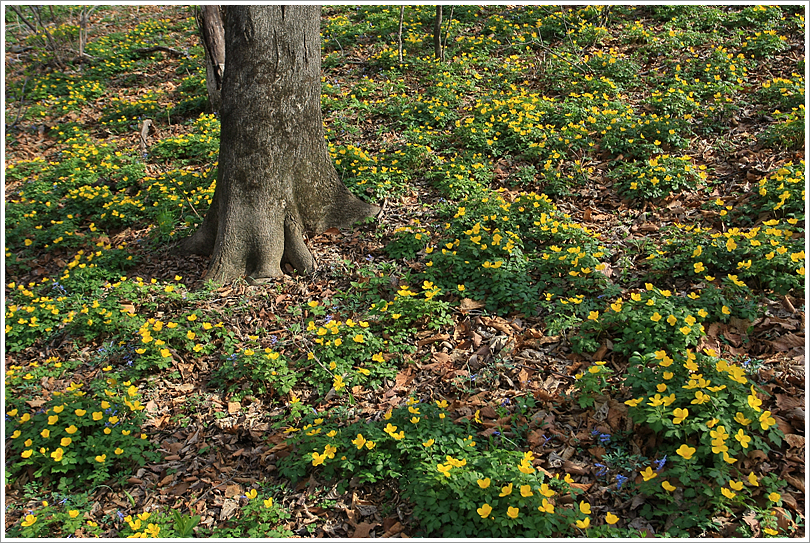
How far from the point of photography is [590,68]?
726 centimetres

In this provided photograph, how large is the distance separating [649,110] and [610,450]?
4.70 m

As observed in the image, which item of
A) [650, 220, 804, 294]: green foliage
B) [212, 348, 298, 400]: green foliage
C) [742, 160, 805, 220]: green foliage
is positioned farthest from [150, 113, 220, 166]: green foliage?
[742, 160, 805, 220]: green foliage

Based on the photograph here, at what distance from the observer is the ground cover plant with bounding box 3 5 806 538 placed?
2.67 metres

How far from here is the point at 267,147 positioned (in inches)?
180

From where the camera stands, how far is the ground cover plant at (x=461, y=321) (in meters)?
2.67

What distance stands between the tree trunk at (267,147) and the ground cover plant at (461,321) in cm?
35

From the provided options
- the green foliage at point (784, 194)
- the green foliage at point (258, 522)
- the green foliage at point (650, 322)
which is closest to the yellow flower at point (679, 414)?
the green foliage at point (650, 322)

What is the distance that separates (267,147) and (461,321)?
7.44 ft

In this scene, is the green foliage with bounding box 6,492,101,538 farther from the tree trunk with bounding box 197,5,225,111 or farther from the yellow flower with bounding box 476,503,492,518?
the tree trunk with bounding box 197,5,225,111

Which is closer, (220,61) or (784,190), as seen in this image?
(784,190)

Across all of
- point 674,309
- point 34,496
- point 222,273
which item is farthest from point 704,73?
point 34,496

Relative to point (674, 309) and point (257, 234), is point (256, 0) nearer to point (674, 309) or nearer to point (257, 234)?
point (257, 234)

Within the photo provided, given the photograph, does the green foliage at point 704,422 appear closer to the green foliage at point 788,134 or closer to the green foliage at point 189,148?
the green foliage at point 788,134

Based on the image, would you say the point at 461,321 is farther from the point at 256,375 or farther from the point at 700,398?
the point at 700,398
